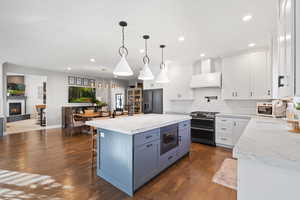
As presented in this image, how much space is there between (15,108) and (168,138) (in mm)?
10789

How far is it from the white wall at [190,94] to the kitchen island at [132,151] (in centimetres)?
257

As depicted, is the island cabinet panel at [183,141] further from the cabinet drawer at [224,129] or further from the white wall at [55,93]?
the white wall at [55,93]

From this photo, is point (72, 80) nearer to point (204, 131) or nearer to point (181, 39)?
point (181, 39)

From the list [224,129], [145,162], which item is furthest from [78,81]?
[224,129]

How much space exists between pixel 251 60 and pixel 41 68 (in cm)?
795

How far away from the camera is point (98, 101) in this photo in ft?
25.1

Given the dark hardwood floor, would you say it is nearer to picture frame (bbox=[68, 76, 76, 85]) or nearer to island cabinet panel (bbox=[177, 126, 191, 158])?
island cabinet panel (bbox=[177, 126, 191, 158])

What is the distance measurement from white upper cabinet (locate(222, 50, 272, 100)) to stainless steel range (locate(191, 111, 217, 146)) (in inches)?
31.5

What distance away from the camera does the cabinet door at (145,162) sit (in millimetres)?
1912

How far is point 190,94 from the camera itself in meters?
4.79

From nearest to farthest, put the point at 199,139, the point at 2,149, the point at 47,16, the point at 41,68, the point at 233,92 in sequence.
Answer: the point at 47,16 < the point at 2,149 < the point at 233,92 < the point at 199,139 < the point at 41,68

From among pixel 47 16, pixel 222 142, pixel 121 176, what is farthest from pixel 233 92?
pixel 47 16

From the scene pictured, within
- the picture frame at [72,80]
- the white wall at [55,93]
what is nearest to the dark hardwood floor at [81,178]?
the white wall at [55,93]

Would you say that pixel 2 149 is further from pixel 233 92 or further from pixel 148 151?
pixel 233 92
